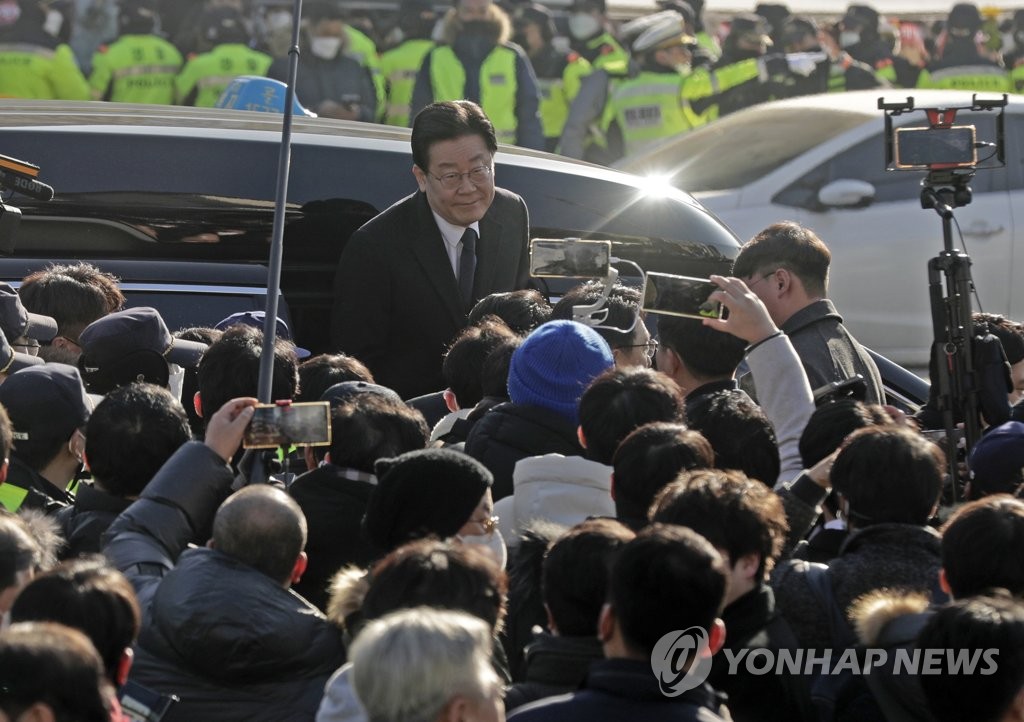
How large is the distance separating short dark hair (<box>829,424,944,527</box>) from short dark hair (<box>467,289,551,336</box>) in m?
1.69

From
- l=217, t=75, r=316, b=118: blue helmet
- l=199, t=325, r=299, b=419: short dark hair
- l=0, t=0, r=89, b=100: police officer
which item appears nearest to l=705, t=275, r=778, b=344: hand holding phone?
l=199, t=325, r=299, b=419: short dark hair

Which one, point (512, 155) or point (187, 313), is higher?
point (512, 155)

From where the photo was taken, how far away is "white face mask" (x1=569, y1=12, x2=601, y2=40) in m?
14.5

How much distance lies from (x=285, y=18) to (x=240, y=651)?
10.7 metres

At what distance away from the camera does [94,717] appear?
112 inches

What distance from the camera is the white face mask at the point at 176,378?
18.1ft

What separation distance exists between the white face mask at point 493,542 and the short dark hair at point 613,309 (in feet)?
4.33

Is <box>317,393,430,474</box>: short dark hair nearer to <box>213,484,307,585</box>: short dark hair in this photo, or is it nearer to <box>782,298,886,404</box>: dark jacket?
<box>213,484,307,585</box>: short dark hair

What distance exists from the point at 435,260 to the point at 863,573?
2.59 meters

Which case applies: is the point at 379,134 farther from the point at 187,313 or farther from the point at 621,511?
the point at 621,511

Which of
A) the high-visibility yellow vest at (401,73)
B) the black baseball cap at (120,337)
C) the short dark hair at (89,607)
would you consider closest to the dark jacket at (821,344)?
the black baseball cap at (120,337)

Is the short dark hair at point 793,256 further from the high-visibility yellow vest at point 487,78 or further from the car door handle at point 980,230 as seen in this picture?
the high-visibility yellow vest at point 487,78

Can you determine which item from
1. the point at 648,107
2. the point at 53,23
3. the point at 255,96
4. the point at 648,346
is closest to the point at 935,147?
the point at 648,346

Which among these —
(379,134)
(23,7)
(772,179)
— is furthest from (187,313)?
(23,7)
